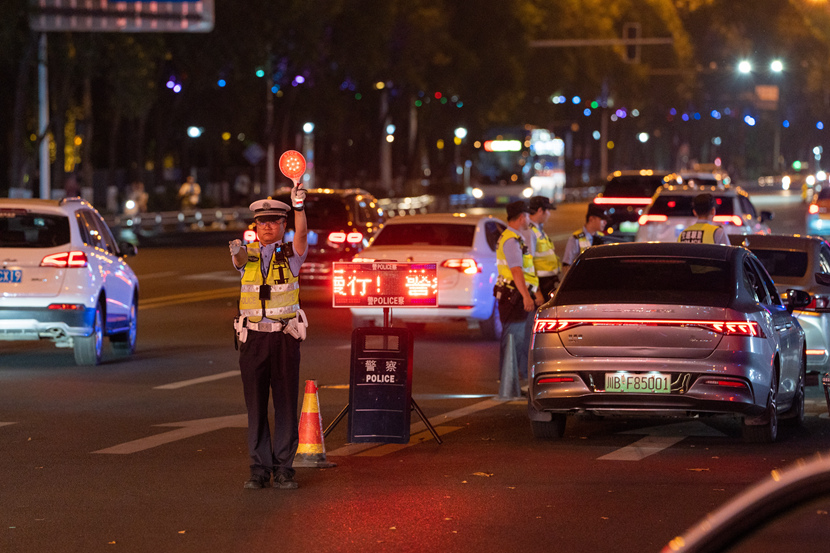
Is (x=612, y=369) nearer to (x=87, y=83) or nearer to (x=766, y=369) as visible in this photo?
(x=766, y=369)

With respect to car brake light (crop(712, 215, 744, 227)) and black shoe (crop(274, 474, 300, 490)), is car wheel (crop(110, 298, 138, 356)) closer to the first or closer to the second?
black shoe (crop(274, 474, 300, 490))

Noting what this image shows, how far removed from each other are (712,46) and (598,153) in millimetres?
14815

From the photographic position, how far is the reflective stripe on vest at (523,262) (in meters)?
12.8

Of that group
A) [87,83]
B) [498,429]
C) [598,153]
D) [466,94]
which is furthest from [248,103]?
[598,153]

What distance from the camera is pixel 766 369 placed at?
1000 centimetres

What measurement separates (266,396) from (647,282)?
303 cm

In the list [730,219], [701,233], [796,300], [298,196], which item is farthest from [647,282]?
[730,219]

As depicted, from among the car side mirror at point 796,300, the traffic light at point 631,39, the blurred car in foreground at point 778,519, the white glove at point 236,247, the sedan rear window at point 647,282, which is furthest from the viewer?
the traffic light at point 631,39

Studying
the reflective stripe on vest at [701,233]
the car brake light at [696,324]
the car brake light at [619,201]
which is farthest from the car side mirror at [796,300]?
the car brake light at [619,201]

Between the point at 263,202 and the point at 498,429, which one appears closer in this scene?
the point at 263,202

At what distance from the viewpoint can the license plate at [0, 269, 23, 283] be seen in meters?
14.9

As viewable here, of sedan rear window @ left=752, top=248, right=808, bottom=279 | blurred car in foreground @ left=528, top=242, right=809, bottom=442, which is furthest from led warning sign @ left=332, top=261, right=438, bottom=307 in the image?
sedan rear window @ left=752, top=248, right=808, bottom=279

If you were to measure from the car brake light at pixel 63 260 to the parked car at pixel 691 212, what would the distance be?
11605 mm

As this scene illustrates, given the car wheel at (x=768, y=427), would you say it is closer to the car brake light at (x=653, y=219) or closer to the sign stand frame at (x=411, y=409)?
the sign stand frame at (x=411, y=409)
